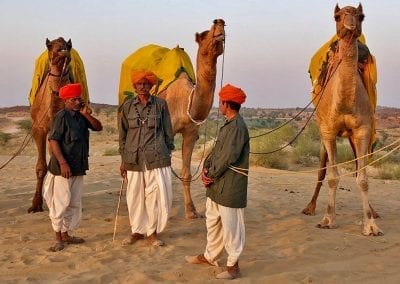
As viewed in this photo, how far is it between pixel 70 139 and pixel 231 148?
2148 millimetres

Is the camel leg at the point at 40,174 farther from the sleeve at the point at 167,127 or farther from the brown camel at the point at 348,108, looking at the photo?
the brown camel at the point at 348,108

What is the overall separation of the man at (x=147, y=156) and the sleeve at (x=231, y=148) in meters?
1.37

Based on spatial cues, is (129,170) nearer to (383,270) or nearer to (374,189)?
(383,270)

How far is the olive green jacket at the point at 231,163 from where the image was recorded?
4.75 m

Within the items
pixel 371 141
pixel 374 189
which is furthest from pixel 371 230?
pixel 374 189

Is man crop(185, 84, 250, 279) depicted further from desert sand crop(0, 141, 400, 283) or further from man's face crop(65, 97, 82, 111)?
man's face crop(65, 97, 82, 111)

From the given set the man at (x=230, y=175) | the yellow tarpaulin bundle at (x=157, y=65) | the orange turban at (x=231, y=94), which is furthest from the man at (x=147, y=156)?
the yellow tarpaulin bundle at (x=157, y=65)

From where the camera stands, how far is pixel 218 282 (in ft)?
15.8

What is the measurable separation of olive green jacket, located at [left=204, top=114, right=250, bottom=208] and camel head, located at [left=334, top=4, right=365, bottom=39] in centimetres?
230

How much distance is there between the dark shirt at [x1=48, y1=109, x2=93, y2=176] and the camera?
19.4 feet

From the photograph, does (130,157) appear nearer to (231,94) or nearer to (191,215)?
(231,94)

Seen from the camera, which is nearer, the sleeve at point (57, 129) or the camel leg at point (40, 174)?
the sleeve at point (57, 129)

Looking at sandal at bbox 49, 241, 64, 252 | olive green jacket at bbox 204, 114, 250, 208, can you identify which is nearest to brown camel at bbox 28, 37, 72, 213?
sandal at bbox 49, 241, 64, 252

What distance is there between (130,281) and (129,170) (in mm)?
1691
